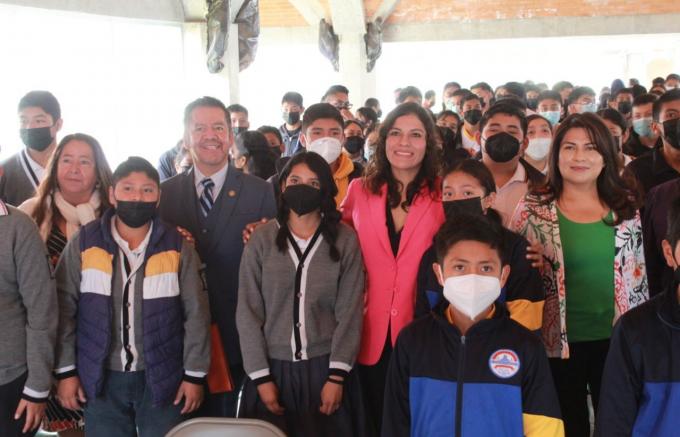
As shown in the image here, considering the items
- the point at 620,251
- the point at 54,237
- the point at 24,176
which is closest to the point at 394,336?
the point at 620,251

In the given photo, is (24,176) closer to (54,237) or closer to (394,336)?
(54,237)

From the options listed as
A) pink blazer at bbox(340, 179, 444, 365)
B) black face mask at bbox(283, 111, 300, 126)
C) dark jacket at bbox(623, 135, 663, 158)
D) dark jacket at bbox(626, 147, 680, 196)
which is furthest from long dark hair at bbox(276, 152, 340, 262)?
black face mask at bbox(283, 111, 300, 126)

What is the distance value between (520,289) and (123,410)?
1.52m

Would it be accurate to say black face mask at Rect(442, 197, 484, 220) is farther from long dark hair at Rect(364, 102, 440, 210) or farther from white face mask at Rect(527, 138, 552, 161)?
white face mask at Rect(527, 138, 552, 161)

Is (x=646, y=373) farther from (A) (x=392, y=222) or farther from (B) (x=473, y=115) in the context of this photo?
(B) (x=473, y=115)

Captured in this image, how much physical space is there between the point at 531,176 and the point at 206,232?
1.58m

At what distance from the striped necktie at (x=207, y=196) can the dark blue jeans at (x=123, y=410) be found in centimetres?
77

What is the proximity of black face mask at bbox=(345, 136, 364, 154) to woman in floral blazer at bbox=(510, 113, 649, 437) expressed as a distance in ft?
7.81

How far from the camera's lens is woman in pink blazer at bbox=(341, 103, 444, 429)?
2.47m

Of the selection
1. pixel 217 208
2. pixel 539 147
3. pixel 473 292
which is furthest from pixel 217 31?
pixel 473 292

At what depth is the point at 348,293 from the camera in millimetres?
2451

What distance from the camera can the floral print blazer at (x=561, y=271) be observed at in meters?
2.35

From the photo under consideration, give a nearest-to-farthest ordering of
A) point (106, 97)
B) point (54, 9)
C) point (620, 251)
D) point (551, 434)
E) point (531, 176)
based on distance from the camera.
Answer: point (551, 434)
point (620, 251)
point (531, 176)
point (54, 9)
point (106, 97)

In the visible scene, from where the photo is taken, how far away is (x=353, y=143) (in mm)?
4785
